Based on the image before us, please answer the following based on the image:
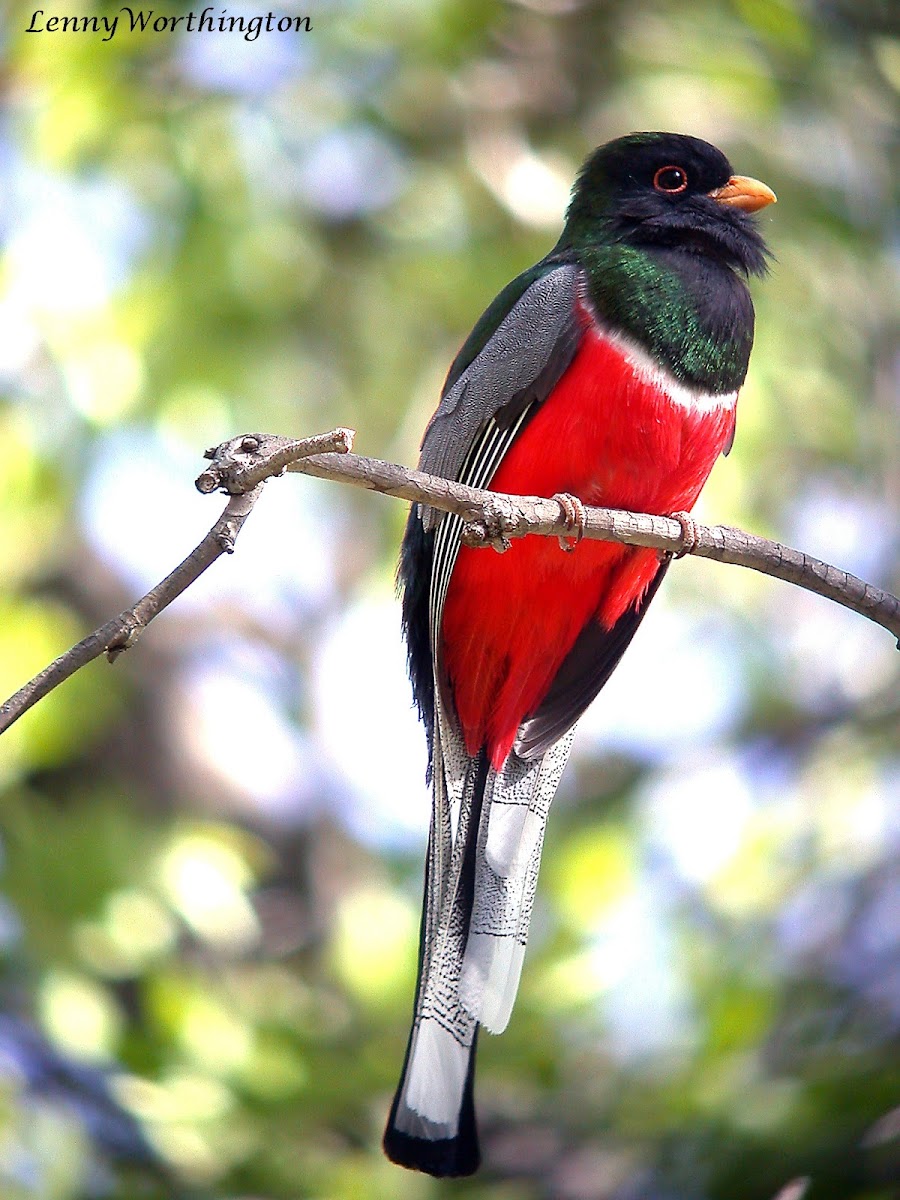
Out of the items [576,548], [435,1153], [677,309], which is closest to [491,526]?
[576,548]

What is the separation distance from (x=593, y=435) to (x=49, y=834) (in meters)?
2.39

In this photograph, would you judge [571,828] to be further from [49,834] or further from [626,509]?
[626,509]

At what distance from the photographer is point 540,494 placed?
3.35 meters

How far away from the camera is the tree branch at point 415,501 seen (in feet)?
6.98

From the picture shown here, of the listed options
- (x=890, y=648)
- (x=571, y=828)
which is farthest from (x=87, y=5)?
(x=890, y=648)

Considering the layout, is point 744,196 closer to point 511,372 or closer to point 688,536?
point 511,372

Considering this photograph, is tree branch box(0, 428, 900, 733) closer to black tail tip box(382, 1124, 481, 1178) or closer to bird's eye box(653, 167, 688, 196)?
bird's eye box(653, 167, 688, 196)

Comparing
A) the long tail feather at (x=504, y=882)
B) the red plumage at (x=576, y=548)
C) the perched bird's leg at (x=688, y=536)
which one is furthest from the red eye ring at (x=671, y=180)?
the long tail feather at (x=504, y=882)

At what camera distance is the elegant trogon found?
3.24 metres

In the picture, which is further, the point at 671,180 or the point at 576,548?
the point at 671,180

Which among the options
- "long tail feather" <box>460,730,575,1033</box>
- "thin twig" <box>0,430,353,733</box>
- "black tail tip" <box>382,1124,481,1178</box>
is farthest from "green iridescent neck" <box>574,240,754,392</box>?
"black tail tip" <box>382,1124,481,1178</box>

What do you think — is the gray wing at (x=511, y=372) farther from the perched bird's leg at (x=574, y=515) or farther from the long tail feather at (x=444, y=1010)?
the long tail feather at (x=444, y=1010)

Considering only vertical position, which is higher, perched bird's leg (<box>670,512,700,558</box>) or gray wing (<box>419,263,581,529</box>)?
gray wing (<box>419,263,581,529</box>)

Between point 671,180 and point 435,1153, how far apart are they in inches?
91.5
